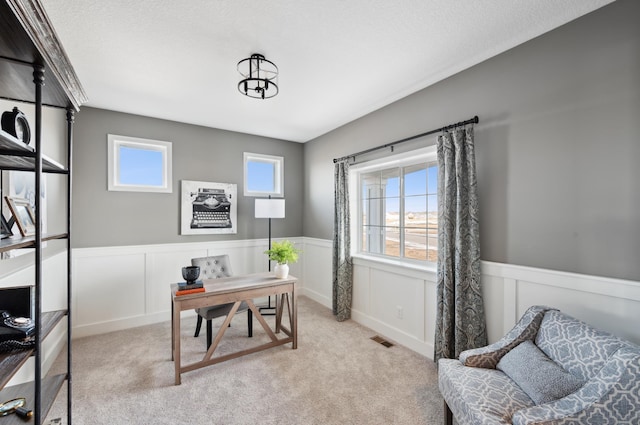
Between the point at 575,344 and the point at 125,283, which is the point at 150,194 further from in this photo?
the point at 575,344

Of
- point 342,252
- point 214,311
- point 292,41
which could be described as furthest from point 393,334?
point 292,41

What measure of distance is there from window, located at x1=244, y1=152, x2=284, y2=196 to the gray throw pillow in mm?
3756

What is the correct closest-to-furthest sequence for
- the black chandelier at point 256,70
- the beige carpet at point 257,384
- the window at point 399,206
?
1. the beige carpet at point 257,384
2. the black chandelier at point 256,70
3. the window at point 399,206

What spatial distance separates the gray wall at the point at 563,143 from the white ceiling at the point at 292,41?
0.57 feet

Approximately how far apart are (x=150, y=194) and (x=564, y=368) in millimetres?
4320

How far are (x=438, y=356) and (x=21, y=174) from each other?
11.6ft

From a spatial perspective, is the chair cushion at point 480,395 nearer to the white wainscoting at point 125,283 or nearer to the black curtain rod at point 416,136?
the black curtain rod at point 416,136

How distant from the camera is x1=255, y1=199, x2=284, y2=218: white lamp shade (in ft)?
12.8

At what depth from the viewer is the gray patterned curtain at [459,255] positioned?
7.49ft

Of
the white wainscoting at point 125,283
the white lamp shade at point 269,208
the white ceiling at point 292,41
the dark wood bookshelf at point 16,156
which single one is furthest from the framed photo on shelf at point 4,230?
the white lamp shade at point 269,208

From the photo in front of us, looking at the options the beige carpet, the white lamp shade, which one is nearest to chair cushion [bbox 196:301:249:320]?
the beige carpet

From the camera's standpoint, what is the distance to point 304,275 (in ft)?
15.8

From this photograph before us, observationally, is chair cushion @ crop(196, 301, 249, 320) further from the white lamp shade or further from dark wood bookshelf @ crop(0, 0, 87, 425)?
the white lamp shade

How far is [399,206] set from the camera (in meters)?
3.27
